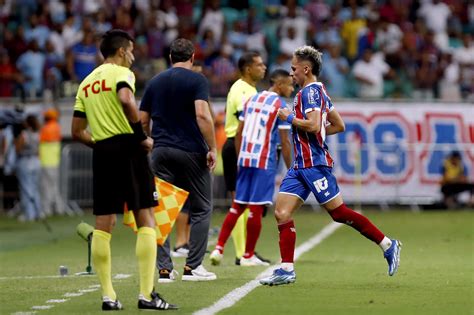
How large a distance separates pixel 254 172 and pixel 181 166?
2204mm

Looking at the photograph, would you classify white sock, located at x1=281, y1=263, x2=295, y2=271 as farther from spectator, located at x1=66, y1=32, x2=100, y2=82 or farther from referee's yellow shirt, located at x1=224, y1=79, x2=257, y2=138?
spectator, located at x1=66, y1=32, x2=100, y2=82

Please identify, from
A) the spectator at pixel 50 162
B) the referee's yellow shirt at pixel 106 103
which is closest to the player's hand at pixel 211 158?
the referee's yellow shirt at pixel 106 103

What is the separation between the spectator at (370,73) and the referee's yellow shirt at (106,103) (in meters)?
17.6

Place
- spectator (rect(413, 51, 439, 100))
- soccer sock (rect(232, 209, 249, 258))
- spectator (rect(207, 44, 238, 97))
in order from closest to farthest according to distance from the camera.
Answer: soccer sock (rect(232, 209, 249, 258)) → spectator (rect(207, 44, 238, 97)) → spectator (rect(413, 51, 439, 100))

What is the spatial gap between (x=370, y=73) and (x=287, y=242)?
1601 centimetres

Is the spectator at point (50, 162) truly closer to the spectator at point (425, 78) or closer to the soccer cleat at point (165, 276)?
the spectator at point (425, 78)

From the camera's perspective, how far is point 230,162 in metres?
15.5

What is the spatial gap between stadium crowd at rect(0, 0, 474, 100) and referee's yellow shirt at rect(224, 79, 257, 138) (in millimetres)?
11673

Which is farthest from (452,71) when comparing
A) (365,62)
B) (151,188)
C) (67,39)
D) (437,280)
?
(151,188)

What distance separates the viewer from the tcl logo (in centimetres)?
1009

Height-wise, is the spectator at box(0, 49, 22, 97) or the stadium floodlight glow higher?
the spectator at box(0, 49, 22, 97)

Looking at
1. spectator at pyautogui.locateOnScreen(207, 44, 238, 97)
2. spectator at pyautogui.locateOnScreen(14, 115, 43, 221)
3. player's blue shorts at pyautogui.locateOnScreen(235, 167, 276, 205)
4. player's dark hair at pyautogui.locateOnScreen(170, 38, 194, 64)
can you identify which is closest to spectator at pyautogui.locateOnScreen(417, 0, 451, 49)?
spectator at pyautogui.locateOnScreen(207, 44, 238, 97)

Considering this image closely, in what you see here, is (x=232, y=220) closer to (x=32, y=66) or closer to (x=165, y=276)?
(x=165, y=276)

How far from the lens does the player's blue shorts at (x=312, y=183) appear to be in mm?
12008
